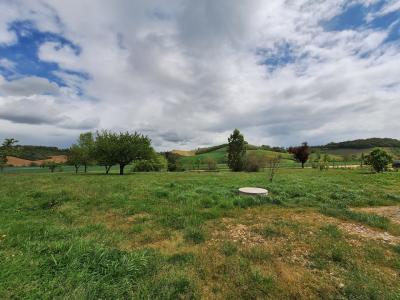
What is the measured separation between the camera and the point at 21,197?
1170cm

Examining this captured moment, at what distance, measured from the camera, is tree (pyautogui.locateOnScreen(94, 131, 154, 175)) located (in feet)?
118

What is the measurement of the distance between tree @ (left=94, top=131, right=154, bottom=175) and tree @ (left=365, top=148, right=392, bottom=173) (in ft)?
123

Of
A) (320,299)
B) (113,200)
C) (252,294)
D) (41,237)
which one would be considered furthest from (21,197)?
(320,299)

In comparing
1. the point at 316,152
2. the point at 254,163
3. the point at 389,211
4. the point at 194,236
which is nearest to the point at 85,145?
the point at 254,163

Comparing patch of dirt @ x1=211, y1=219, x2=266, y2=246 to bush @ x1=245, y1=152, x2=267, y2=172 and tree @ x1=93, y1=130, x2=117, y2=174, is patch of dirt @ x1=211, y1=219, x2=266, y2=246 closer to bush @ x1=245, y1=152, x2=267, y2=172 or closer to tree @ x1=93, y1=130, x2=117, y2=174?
tree @ x1=93, y1=130, x2=117, y2=174

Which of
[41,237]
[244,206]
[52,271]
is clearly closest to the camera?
[52,271]

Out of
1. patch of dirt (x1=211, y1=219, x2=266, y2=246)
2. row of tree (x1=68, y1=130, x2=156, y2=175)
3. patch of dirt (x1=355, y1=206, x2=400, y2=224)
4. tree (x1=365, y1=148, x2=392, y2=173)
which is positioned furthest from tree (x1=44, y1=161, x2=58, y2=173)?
tree (x1=365, y1=148, x2=392, y2=173)

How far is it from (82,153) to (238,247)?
5022 cm

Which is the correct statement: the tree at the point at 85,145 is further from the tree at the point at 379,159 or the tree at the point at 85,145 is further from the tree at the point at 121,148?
the tree at the point at 379,159

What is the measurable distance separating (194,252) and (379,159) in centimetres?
3980

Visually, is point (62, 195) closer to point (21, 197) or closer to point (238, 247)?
point (21, 197)

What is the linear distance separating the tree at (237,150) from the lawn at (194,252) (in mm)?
41672

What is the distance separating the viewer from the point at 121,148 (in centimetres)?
3584

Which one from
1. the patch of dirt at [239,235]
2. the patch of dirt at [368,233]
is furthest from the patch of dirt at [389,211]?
the patch of dirt at [239,235]
